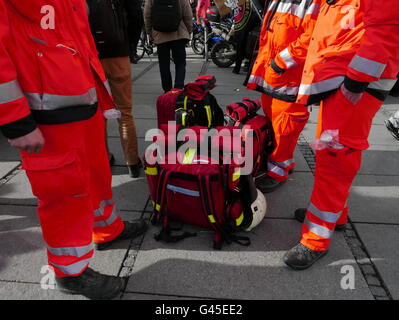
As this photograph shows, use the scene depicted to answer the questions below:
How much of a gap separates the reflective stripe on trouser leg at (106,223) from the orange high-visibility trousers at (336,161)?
134cm

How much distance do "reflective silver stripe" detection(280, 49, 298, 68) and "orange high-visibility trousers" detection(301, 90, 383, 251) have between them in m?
0.69

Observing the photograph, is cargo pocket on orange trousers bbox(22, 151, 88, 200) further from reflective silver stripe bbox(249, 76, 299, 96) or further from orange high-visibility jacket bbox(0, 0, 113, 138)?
reflective silver stripe bbox(249, 76, 299, 96)

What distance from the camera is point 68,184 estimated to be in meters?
1.56

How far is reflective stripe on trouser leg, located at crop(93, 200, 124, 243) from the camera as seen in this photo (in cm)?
218

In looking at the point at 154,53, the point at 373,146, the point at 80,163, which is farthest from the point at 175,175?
the point at 154,53

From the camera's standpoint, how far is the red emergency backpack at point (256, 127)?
2.85 m

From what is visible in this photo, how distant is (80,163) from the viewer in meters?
1.63

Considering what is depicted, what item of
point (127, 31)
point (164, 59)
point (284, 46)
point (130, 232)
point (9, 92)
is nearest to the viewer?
point (9, 92)

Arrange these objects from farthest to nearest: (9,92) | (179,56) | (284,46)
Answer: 1. (179,56)
2. (284,46)
3. (9,92)

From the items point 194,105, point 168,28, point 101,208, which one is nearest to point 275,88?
point 194,105

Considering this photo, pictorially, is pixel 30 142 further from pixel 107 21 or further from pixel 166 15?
pixel 166 15

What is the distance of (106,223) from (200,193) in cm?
70

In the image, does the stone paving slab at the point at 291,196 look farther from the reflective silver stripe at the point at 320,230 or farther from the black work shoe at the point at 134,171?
the black work shoe at the point at 134,171

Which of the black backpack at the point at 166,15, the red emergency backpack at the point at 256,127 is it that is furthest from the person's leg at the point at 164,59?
the red emergency backpack at the point at 256,127
